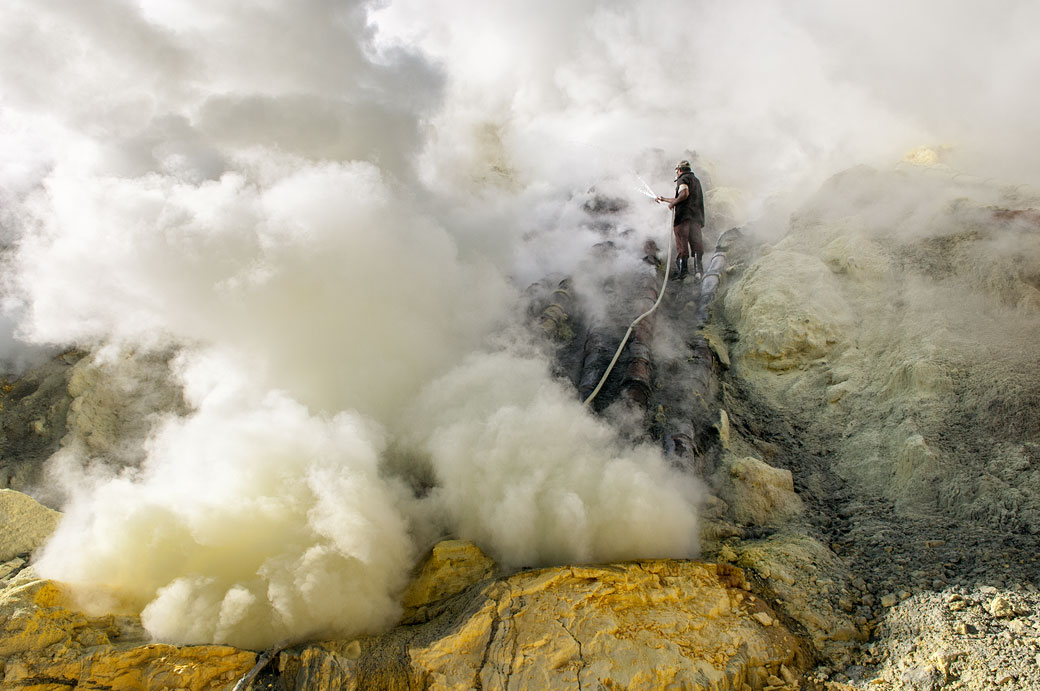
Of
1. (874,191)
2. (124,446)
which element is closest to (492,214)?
(874,191)

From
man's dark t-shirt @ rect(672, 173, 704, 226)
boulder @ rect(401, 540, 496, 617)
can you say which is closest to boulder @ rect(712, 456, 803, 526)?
boulder @ rect(401, 540, 496, 617)

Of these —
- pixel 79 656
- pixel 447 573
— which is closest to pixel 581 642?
pixel 447 573

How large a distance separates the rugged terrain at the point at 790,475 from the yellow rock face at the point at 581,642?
13 mm

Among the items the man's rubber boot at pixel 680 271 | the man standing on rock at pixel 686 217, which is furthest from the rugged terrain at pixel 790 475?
the man standing on rock at pixel 686 217

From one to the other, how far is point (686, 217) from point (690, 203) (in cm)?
22

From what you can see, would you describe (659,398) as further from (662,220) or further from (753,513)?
(662,220)

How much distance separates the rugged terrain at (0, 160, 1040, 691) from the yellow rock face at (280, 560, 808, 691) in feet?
0.04

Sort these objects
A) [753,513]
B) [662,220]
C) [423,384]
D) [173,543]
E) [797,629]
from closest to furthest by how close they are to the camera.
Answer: [797,629] < [173,543] < [753,513] < [423,384] < [662,220]

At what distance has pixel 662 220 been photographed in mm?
10594

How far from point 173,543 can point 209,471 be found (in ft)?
1.89

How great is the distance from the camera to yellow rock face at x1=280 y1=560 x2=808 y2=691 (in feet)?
9.68

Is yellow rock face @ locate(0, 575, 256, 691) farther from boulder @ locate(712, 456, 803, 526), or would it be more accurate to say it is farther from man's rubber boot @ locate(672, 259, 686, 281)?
man's rubber boot @ locate(672, 259, 686, 281)

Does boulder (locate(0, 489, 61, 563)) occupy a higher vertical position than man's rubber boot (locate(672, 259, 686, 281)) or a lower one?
lower

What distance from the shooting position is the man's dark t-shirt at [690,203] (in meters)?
8.12
